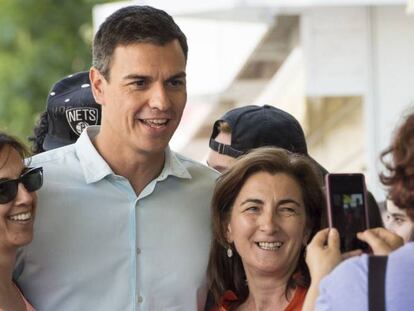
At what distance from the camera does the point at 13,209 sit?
4078mm

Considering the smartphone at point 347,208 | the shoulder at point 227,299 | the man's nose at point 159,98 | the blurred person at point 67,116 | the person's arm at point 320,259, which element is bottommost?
the shoulder at point 227,299

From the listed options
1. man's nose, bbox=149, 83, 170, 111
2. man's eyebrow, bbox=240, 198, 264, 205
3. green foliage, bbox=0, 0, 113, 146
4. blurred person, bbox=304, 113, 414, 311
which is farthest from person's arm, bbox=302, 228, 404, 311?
green foliage, bbox=0, 0, 113, 146

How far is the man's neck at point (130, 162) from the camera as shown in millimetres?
4422

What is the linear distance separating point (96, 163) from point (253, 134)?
83 cm

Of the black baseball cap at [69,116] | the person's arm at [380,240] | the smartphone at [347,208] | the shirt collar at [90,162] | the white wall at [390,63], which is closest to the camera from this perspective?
the person's arm at [380,240]

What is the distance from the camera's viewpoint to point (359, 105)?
12242 millimetres

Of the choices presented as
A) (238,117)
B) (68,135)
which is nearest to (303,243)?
(238,117)

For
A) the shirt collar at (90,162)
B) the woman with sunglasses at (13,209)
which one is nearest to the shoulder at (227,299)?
the shirt collar at (90,162)

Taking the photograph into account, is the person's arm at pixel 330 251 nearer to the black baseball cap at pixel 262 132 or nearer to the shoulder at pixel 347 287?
the shoulder at pixel 347 287

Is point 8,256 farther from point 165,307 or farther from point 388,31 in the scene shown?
point 388,31

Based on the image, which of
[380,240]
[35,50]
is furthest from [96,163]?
[35,50]

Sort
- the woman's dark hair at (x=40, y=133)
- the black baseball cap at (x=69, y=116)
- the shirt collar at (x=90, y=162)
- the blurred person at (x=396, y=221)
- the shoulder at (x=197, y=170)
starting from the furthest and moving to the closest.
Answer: the woman's dark hair at (x=40, y=133) < the black baseball cap at (x=69, y=116) < the blurred person at (x=396, y=221) < the shoulder at (x=197, y=170) < the shirt collar at (x=90, y=162)

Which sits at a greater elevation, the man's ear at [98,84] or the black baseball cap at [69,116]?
the man's ear at [98,84]

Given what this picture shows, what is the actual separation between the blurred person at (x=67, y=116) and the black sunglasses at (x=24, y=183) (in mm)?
865
